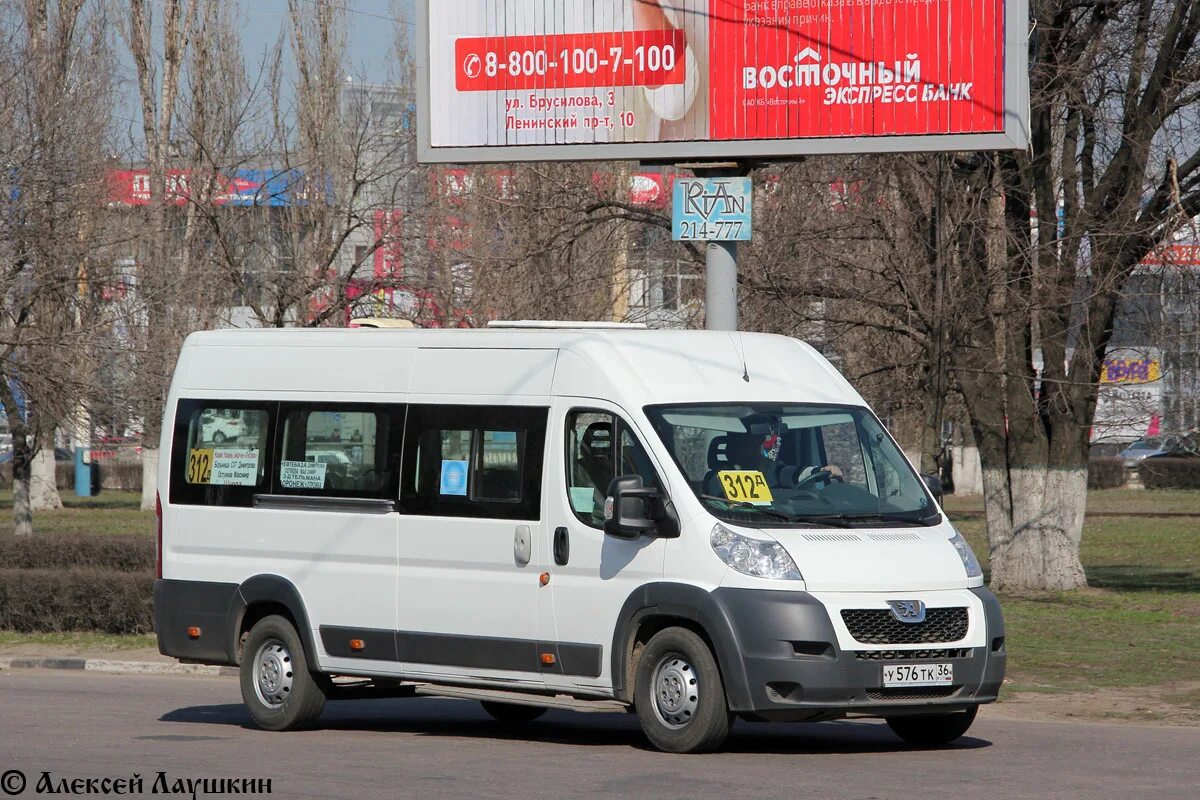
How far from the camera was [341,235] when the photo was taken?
3056 cm

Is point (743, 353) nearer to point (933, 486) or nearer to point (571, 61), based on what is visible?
point (933, 486)

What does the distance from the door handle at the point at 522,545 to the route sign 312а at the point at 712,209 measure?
6.45 m

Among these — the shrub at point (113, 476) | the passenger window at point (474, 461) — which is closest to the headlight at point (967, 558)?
the passenger window at point (474, 461)

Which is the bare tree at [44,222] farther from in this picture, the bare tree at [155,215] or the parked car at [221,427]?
the parked car at [221,427]

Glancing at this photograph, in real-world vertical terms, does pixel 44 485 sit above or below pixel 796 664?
above

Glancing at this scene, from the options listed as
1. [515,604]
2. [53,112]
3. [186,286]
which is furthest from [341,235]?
[515,604]

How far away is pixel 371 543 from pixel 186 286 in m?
21.8

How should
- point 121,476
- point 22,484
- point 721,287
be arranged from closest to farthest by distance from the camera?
point 721,287
point 22,484
point 121,476

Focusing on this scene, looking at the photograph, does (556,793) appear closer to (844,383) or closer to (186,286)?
(844,383)

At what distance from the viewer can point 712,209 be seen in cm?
1684

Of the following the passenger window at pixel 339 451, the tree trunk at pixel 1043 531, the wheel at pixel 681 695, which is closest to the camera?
the wheel at pixel 681 695

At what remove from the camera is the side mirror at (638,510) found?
997 cm

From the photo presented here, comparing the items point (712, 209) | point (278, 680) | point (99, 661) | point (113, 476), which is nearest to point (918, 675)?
point (278, 680)

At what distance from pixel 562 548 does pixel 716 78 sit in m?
7.65
